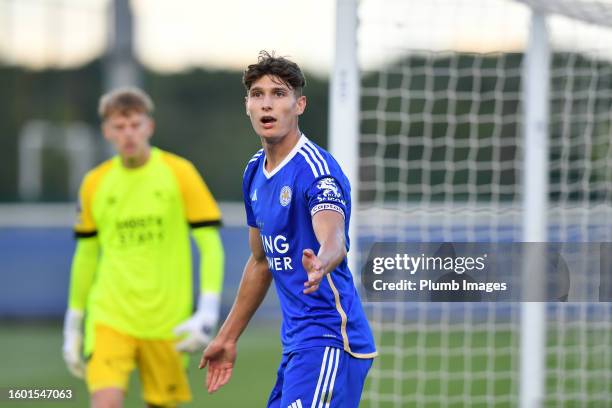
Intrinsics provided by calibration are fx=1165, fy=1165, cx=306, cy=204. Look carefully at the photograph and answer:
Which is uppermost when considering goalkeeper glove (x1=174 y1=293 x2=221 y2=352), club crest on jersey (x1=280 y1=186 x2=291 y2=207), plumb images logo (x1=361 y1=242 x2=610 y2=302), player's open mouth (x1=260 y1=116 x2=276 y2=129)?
player's open mouth (x1=260 y1=116 x2=276 y2=129)

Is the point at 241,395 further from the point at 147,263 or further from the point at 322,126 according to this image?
the point at 322,126

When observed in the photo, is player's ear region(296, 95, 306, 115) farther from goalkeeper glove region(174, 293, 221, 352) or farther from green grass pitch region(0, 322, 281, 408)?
green grass pitch region(0, 322, 281, 408)

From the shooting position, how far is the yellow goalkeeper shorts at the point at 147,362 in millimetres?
5969

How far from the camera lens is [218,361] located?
4660 millimetres

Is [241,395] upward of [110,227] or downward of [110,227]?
downward

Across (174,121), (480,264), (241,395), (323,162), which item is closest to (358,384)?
(323,162)

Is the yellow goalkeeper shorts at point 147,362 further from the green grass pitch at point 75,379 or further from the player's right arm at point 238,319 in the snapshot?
the green grass pitch at point 75,379

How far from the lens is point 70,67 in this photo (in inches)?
674

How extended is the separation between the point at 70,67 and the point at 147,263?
11.4 meters

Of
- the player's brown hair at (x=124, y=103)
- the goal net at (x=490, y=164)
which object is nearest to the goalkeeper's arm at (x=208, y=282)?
the player's brown hair at (x=124, y=103)

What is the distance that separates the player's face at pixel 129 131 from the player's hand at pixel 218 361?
193cm

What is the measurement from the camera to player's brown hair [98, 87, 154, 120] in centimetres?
622

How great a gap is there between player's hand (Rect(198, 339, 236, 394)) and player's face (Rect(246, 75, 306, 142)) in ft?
2.96

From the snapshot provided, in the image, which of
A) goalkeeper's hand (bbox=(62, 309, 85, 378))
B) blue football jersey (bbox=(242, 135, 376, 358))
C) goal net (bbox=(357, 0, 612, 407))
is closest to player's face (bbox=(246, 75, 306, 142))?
blue football jersey (bbox=(242, 135, 376, 358))
